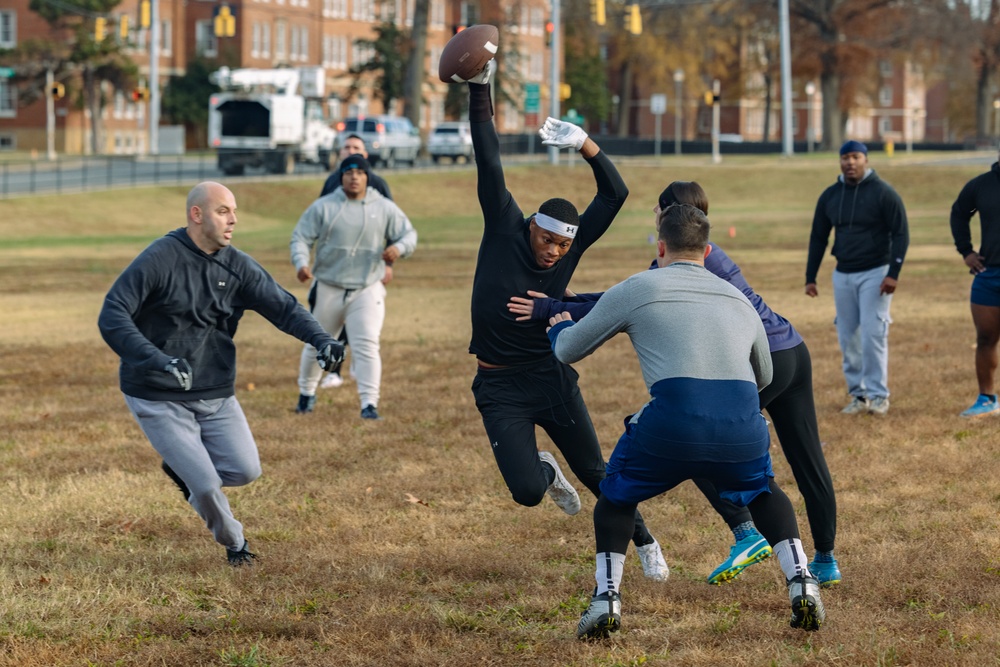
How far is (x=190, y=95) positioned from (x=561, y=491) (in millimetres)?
78367

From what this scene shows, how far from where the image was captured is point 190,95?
82188mm

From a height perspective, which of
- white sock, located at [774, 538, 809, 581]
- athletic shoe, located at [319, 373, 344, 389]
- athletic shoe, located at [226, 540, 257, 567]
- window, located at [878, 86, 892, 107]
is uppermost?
window, located at [878, 86, 892, 107]

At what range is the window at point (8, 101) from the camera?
7975 centimetres

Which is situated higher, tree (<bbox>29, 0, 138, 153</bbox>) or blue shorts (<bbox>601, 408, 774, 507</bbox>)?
tree (<bbox>29, 0, 138, 153</bbox>)

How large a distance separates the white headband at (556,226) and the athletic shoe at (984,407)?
5.83 m

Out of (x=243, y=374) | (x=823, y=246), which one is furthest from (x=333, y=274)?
(x=823, y=246)

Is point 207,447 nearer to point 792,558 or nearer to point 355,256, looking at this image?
point 792,558

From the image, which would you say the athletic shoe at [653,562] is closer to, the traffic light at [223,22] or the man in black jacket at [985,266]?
the man in black jacket at [985,266]

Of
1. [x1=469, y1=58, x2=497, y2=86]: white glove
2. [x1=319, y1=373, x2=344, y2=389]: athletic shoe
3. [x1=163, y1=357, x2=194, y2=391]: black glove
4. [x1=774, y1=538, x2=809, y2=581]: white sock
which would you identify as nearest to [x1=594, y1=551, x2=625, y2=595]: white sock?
[x1=774, y1=538, x2=809, y2=581]: white sock

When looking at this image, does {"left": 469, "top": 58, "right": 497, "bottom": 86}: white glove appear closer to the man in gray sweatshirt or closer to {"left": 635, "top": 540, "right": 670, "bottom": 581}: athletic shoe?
the man in gray sweatshirt

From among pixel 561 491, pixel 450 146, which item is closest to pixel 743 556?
pixel 561 491

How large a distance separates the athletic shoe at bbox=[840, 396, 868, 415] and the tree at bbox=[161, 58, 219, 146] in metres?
74.1

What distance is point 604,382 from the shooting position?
1356 cm

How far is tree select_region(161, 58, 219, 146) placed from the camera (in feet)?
268
